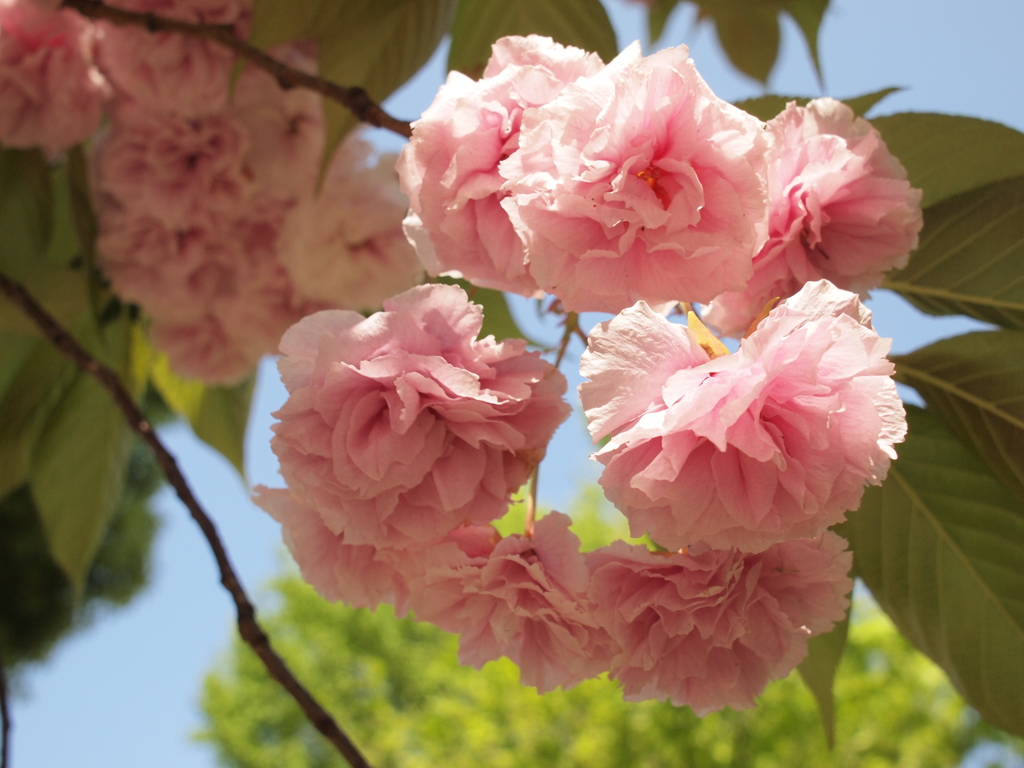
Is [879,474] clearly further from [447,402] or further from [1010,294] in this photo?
[1010,294]

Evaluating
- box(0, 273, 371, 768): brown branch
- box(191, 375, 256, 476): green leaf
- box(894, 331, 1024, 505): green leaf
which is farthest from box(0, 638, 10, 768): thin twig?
box(894, 331, 1024, 505): green leaf

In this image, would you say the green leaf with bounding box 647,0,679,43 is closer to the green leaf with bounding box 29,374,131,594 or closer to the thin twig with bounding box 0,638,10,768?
the green leaf with bounding box 29,374,131,594

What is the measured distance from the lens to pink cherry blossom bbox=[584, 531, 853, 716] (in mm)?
397

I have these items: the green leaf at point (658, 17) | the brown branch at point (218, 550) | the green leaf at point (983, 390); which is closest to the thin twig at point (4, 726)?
the brown branch at point (218, 550)

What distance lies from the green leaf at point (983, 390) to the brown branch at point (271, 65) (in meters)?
0.37

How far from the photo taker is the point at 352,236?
95cm

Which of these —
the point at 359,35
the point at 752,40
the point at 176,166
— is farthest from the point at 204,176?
the point at 752,40

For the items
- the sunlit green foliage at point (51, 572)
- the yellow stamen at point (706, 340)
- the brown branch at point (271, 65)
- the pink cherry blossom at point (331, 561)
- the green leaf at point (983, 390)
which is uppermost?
the brown branch at point (271, 65)

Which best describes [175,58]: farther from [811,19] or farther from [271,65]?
[811,19]

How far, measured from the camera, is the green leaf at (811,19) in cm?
96

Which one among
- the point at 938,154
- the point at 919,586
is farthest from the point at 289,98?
the point at 919,586

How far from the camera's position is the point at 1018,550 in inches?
22.7

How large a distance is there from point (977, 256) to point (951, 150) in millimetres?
70

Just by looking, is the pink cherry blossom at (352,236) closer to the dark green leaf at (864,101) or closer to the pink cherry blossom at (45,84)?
the pink cherry blossom at (45,84)
